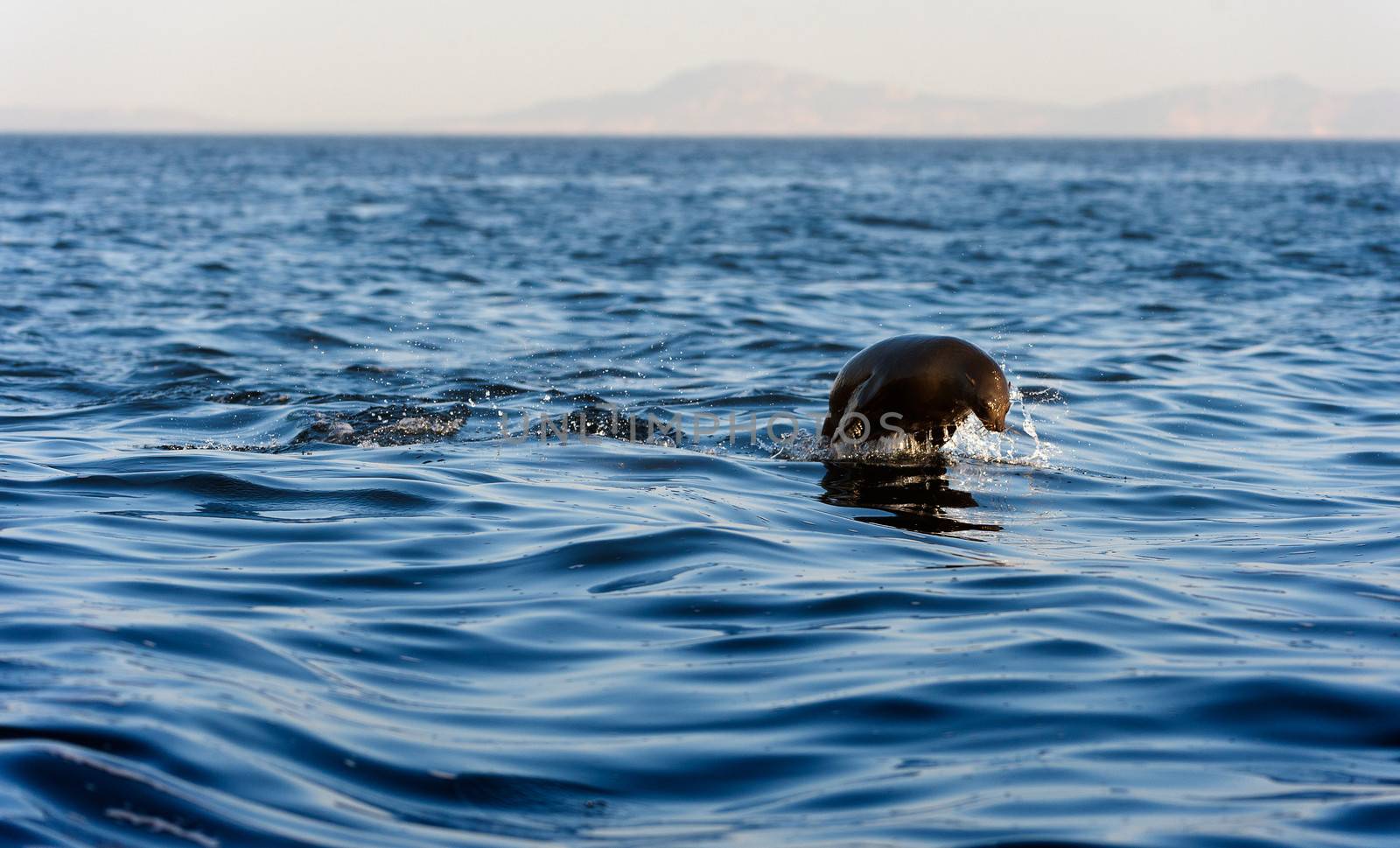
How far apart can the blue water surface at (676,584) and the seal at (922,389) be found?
1.04ft

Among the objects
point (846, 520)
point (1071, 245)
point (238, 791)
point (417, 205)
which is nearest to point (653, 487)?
point (846, 520)

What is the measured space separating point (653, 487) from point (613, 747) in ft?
13.3

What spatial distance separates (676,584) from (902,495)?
7.92 feet

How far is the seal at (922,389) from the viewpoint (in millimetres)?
9250

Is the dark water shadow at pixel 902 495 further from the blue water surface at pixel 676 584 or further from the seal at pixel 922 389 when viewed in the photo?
the seal at pixel 922 389

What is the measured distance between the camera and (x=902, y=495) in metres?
8.66

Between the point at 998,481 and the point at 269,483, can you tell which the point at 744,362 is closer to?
the point at 998,481

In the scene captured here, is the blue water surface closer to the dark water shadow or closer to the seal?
the dark water shadow

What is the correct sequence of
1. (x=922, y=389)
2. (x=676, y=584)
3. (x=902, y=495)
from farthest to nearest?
(x=922, y=389) < (x=902, y=495) < (x=676, y=584)

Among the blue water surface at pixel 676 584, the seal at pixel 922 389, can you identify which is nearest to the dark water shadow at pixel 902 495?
the blue water surface at pixel 676 584

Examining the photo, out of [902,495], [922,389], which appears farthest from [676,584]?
[922,389]

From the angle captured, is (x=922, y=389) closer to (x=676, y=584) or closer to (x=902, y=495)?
(x=902, y=495)

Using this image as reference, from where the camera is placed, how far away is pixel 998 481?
9148mm

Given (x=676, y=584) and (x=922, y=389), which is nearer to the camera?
(x=676, y=584)
